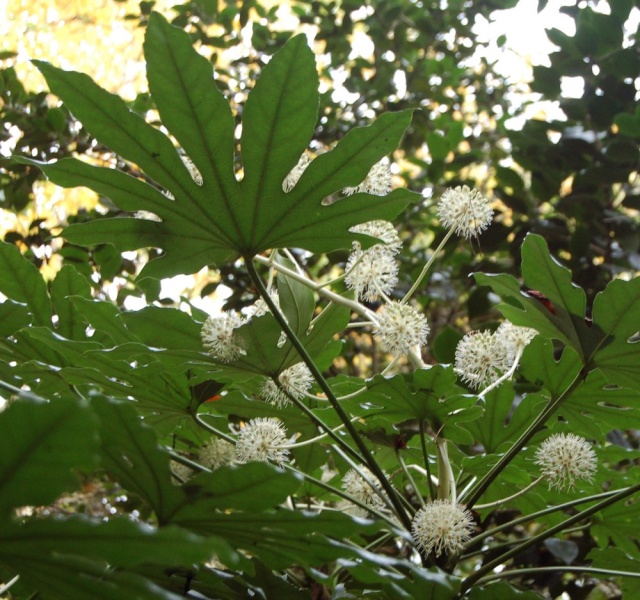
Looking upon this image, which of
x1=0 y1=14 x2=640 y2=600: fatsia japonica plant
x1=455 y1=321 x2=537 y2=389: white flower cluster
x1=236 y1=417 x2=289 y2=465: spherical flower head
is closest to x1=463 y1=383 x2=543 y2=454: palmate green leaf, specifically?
x1=0 y1=14 x2=640 y2=600: fatsia japonica plant

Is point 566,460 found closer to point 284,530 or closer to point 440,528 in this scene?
point 440,528

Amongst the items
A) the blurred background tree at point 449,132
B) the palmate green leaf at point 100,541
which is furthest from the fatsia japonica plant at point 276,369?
the blurred background tree at point 449,132

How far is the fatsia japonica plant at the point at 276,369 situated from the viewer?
0.72 metres

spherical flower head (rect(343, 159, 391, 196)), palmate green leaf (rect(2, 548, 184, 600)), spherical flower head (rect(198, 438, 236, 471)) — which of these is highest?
spherical flower head (rect(343, 159, 391, 196))

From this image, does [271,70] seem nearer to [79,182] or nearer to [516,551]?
[79,182]

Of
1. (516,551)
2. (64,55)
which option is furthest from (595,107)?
(64,55)

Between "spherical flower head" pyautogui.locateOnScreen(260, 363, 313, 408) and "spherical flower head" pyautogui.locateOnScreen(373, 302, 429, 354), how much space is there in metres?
0.13

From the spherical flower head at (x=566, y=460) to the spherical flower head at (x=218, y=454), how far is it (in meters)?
0.49

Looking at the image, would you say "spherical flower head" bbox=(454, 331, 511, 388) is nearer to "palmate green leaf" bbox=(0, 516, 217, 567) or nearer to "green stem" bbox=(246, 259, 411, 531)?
"green stem" bbox=(246, 259, 411, 531)

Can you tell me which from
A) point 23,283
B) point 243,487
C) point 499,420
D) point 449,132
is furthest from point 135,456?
point 449,132

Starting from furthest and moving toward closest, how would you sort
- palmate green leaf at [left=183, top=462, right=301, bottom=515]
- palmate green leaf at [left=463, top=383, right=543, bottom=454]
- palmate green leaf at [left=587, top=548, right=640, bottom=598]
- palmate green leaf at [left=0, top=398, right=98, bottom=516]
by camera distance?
palmate green leaf at [left=463, top=383, right=543, bottom=454], palmate green leaf at [left=587, top=548, right=640, bottom=598], palmate green leaf at [left=183, top=462, right=301, bottom=515], palmate green leaf at [left=0, top=398, right=98, bottom=516]

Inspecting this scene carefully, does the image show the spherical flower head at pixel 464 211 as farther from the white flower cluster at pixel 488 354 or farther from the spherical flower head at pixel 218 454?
the spherical flower head at pixel 218 454

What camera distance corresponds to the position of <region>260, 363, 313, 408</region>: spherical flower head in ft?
3.55

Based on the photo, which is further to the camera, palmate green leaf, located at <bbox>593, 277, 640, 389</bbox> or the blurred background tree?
the blurred background tree
